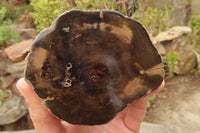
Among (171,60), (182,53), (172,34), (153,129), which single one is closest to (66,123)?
(153,129)

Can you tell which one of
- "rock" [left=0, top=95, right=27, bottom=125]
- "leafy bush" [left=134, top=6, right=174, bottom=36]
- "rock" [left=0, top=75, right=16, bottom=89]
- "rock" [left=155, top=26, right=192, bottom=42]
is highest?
"leafy bush" [left=134, top=6, right=174, bottom=36]

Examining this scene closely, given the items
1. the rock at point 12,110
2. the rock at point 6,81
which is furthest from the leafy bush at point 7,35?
the rock at point 12,110

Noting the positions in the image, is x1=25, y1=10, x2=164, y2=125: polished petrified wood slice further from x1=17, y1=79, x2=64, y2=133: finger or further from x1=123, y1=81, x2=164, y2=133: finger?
x1=123, y1=81, x2=164, y2=133: finger

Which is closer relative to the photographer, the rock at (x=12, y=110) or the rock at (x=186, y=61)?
the rock at (x=12, y=110)

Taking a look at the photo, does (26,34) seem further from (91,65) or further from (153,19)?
(91,65)

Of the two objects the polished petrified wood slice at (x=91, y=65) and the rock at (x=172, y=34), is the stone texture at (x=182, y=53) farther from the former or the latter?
the polished petrified wood slice at (x=91, y=65)

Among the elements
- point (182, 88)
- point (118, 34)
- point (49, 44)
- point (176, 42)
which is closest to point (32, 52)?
point (49, 44)

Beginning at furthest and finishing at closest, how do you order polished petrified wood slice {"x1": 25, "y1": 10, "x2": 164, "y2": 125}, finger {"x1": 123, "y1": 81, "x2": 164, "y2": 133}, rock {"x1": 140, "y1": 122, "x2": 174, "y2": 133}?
rock {"x1": 140, "y1": 122, "x2": 174, "y2": 133}, finger {"x1": 123, "y1": 81, "x2": 164, "y2": 133}, polished petrified wood slice {"x1": 25, "y1": 10, "x2": 164, "y2": 125}

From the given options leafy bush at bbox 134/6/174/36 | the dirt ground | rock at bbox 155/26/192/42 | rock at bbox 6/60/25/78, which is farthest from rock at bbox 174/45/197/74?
rock at bbox 6/60/25/78
